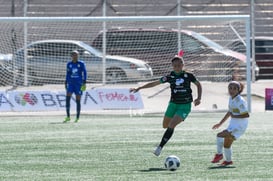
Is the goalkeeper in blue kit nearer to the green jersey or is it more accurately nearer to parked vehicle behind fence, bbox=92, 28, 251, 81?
parked vehicle behind fence, bbox=92, 28, 251, 81

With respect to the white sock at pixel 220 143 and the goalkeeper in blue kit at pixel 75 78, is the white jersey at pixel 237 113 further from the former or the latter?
the goalkeeper in blue kit at pixel 75 78

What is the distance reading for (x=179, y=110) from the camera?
1574cm

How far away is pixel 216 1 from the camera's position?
36188mm

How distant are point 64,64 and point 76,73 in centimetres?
504

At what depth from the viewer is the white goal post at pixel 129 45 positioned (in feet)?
96.0

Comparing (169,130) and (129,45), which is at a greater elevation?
(129,45)

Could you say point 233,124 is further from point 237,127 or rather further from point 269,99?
Result: point 269,99

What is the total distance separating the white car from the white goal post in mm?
34

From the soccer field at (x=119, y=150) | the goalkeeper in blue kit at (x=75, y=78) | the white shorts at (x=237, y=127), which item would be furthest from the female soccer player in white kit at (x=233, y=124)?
the goalkeeper in blue kit at (x=75, y=78)

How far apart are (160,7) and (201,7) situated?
1903mm

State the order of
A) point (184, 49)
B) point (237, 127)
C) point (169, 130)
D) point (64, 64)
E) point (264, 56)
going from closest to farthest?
point (237, 127), point (169, 130), point (184, 49), point (64, 64), point (264, 56)

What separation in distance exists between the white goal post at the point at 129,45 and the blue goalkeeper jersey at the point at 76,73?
4.20 metres

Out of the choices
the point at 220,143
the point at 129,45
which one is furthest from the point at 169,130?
the point at 129,45

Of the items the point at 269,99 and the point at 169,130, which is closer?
the point at 169,130
